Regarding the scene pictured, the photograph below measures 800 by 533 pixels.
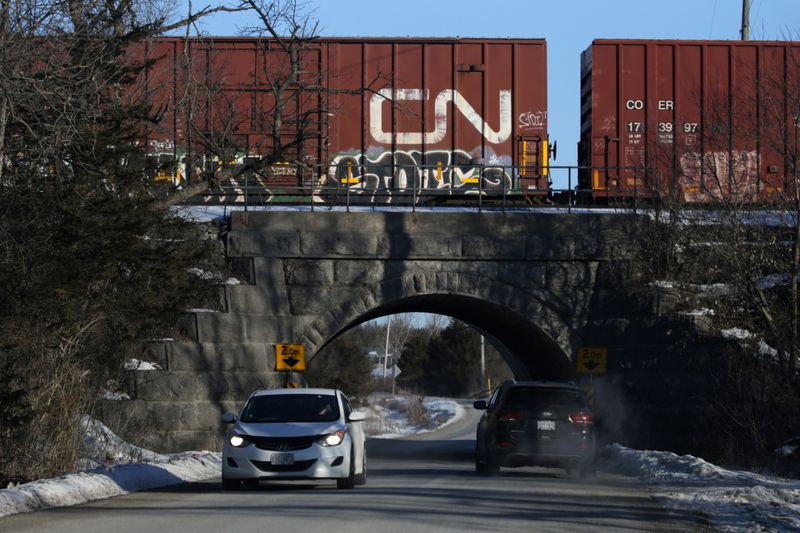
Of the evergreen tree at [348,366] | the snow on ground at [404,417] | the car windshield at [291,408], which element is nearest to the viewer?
the car windshield at [291,408]

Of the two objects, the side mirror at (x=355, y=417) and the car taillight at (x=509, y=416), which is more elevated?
the side mirror at (x=355, y=417)

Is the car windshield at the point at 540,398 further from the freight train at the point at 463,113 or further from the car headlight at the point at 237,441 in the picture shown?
the freight train at the point at 463,113

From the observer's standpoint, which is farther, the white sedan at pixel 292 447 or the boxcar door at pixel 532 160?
the boxcar door at pixel 532 160

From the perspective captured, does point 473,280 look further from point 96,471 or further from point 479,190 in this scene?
point 96,471

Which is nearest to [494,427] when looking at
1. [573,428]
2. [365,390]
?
[573,428]

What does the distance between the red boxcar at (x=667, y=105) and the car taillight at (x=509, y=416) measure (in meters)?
9.55

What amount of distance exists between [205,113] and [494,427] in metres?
12.6

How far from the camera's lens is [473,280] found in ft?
87.4

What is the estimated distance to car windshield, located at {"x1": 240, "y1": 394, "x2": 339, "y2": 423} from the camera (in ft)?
55.2

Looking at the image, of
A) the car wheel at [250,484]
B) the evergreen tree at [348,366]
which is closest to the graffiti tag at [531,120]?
the car wheel at [250,484]

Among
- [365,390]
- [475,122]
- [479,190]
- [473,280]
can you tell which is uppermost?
[475,122]

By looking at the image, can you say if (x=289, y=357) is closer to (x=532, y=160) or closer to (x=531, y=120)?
(x=532, y=160)

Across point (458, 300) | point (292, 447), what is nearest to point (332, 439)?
point (292, 447)

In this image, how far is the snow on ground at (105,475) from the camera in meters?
13.4
